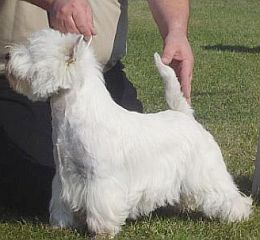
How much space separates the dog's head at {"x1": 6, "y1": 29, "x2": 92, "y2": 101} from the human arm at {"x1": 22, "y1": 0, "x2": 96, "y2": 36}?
0.18ft

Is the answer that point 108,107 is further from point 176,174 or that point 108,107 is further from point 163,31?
point 163,31

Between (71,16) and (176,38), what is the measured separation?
Answer: 77 centimetres

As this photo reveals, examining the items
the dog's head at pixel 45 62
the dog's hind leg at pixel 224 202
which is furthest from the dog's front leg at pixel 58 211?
the dog's hind leg at pixel 224 202

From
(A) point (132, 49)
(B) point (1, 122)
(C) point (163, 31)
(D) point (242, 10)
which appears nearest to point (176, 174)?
(C) point (163, 31)

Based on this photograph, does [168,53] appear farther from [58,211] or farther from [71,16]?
[58,211]

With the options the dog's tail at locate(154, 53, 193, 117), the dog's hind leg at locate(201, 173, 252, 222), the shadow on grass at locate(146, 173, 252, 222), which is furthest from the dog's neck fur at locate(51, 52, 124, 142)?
the shadow on grass at locate(146, 173, 252, 222)

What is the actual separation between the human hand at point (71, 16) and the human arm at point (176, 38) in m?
0.61

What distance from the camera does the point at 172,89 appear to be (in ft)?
11.5

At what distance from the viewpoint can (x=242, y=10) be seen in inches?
635

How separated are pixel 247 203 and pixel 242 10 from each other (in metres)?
12.9

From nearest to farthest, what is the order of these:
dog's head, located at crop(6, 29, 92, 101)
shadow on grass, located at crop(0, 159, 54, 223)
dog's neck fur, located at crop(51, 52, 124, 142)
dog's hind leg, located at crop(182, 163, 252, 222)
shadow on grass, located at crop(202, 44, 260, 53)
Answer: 1. dog's head, located at crop(6, 29, 92, 101)
2. dog's neck fur, located at crop(51, 52, 124, 142)
3. dog's hind leg, located at crop(182, 163, 252, 222)
4. shadow on grass, located at crop(0, 159, 54, 223)
5. shadow on grass, located at crop(202, 44, 260, 53)

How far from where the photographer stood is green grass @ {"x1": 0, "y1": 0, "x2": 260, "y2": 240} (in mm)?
3537

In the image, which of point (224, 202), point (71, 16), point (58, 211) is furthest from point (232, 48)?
point (71, 16)

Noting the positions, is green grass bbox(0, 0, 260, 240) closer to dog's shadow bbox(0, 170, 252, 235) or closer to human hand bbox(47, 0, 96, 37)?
dog's shadow bbox(0, 170, 252, 235)
